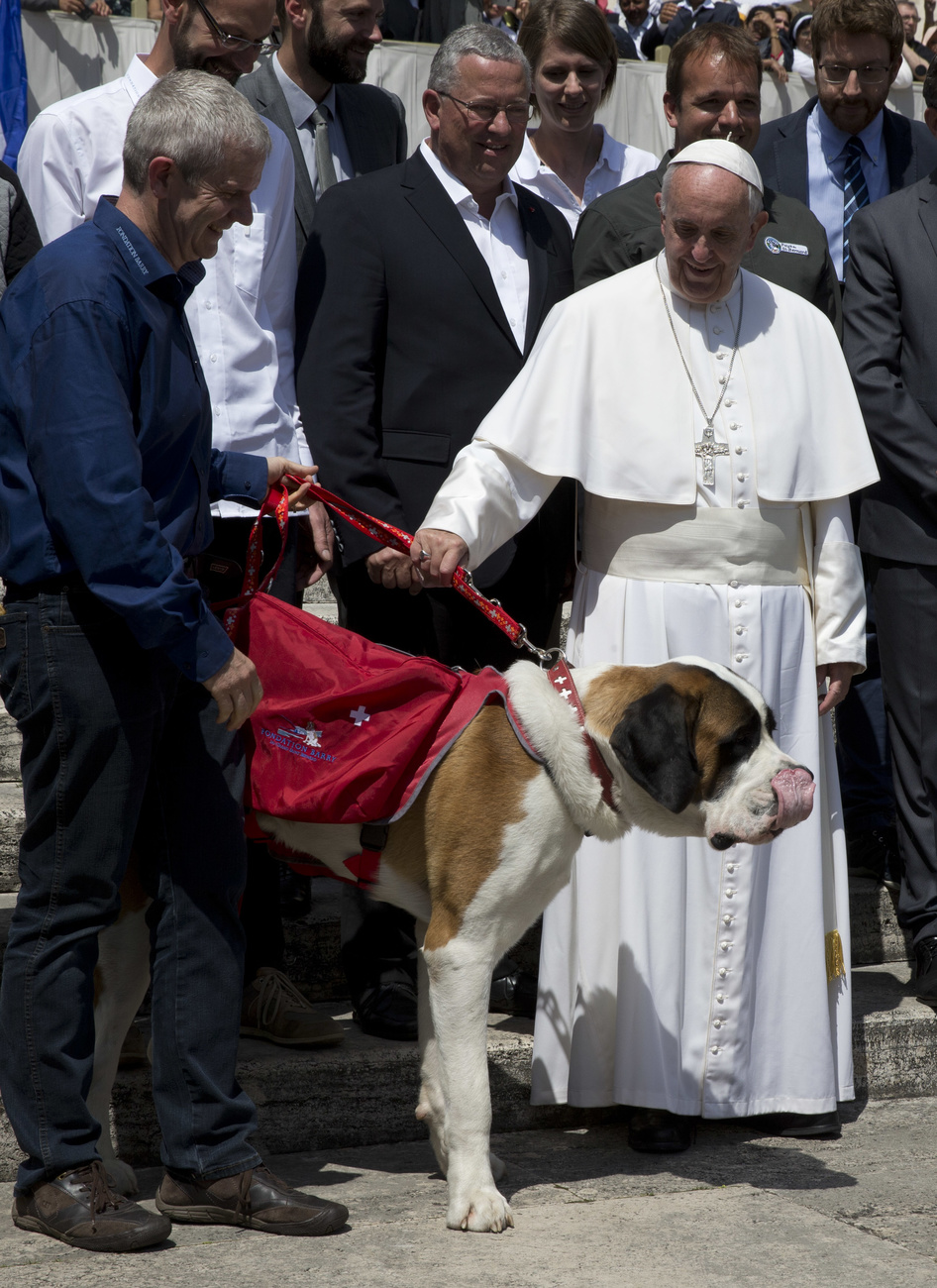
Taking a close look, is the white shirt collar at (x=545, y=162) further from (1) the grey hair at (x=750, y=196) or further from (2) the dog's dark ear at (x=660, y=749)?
(2) the dog's dark ear at (x=660, y=749)

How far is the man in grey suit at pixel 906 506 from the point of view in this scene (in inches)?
187

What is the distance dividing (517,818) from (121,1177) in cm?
134

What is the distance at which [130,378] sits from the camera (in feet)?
9.75

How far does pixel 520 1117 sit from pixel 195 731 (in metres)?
1.77

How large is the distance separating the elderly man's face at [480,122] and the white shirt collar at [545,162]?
1691 mm

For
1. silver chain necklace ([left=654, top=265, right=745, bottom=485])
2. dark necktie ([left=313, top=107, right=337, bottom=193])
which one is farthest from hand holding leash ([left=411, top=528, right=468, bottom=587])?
dark necktie ([left=313, top=107, right=337, bottom=193])

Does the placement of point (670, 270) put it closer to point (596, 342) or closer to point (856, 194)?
point (596, 342)

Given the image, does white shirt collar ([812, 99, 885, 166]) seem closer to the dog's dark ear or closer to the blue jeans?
the dog's dark ear

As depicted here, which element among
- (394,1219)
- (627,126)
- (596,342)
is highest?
(627,126)

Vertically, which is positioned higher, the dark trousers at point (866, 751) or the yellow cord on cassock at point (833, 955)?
the dark trousers at point (866, 751)

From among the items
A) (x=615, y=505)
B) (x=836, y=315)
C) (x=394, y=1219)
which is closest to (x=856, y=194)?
(x=836, y=315)

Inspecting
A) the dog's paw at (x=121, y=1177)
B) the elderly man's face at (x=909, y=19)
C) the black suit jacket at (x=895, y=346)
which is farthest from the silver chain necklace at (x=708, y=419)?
the elderly man's face at (x=909, y=19)

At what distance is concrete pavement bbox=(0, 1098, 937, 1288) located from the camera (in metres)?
3.10

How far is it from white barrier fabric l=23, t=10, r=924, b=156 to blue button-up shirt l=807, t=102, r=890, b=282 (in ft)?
14.8
